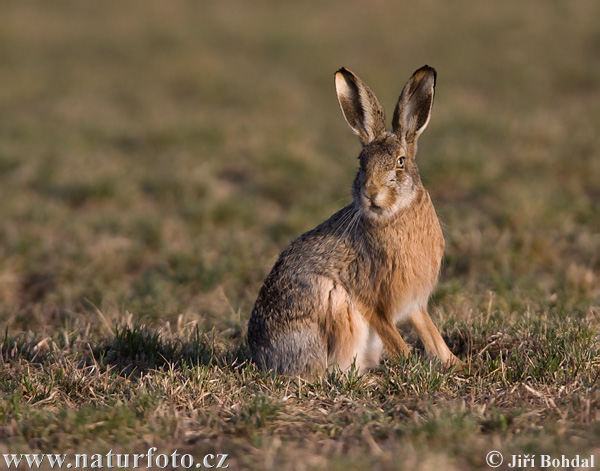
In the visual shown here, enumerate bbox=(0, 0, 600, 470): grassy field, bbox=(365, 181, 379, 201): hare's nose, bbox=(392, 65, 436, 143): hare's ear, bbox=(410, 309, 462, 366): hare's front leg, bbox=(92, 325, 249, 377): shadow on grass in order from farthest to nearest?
1. bbox=(92, 325, 249, 377): shadow on grass
2. bbox=(410, 309, 462, 366): hare's front leg
3. bbox=(392, 65, 436, 143): hare's ear
4. bbox=(365, 181, 379, 201): hare's nose
5. bbox=(0, 0, 600, 470): grassy field

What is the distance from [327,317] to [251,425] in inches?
34.8

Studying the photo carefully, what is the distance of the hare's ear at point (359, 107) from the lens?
170 inches

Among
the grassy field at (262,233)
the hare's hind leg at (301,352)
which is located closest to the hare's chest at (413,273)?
the grassy field at (262,233)

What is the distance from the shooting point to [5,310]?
6195mm

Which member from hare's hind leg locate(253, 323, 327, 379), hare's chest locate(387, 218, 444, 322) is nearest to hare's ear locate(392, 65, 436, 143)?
hare's chest locate(387, 218, 444, 322)

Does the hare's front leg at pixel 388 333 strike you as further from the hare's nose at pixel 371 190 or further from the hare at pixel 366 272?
the hare's nose at pixel 371 190

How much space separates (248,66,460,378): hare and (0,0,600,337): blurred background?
0.87 meters

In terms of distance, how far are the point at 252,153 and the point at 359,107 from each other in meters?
5.57

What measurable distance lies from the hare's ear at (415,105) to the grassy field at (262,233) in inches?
22.5

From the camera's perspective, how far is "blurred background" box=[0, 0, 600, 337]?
6535 millimetres

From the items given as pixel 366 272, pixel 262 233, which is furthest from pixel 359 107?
pixel 262 233

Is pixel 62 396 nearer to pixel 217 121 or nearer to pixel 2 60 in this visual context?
pixel 217 121

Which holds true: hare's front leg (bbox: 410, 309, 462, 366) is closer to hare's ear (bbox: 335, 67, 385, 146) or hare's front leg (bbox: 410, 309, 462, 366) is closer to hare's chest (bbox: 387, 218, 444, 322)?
hare's chest (bbox: 387, 218, 444, 322)

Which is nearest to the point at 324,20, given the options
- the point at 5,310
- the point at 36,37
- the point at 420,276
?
the point at 36,37
